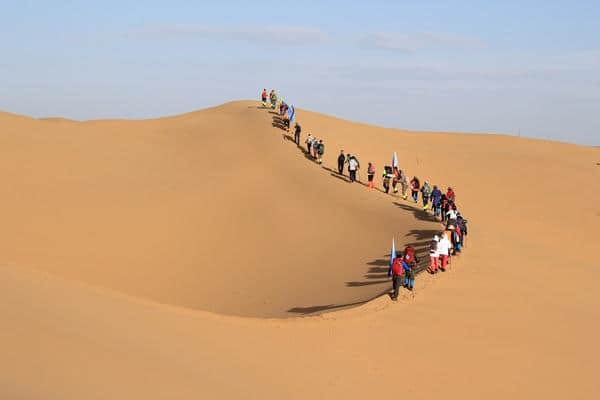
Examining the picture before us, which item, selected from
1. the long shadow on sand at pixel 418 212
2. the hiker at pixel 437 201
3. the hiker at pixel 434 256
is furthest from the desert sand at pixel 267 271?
the hiker at pixel 437 201

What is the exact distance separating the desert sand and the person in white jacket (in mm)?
402

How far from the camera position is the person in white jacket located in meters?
15.2

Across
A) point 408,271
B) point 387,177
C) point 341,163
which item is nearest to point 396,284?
point 408,271

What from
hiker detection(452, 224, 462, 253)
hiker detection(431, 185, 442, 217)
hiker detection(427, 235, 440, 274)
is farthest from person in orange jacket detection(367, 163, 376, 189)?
hiker detection(427, 235, 440, 274)

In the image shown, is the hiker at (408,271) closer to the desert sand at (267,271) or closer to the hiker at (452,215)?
the desert sand at (267,271)

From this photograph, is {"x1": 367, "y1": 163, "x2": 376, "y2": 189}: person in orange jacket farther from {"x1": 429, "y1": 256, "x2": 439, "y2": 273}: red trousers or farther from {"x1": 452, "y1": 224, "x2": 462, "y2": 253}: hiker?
{"x1": 429, "y1": 256, "x2": 439, "y2": 273}: red trousers

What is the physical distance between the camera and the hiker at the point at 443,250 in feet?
50.0

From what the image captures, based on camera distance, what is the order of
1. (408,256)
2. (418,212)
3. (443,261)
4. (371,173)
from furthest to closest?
(371,173), (418,212), (443,261), (408,256)

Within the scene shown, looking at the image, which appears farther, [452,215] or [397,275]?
[452,215]

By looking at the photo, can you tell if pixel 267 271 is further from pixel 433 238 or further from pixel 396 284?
pixel 396 284

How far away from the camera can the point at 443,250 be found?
15305 mm

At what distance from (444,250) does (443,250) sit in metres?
0.03

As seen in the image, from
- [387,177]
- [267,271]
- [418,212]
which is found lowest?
[267,271]

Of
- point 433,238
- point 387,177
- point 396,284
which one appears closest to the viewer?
point 396,284
